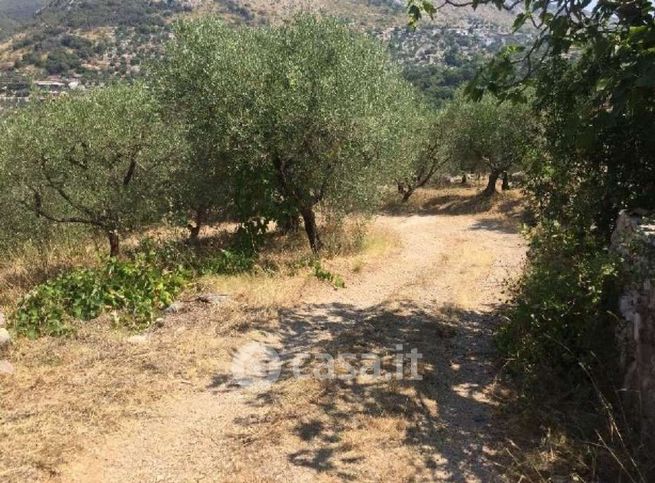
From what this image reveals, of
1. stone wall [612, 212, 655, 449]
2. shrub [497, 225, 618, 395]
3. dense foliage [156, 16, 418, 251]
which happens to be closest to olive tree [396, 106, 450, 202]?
dense foliage [156, 16, 418, 251]

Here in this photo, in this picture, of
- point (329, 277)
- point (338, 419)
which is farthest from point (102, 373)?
point (329, 277)

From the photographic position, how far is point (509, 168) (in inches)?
1163

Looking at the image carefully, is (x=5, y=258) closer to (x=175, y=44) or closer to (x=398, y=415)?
(x=175, y=44)

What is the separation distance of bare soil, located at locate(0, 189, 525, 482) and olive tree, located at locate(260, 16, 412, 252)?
15.4 feet

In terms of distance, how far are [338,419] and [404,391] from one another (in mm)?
1153

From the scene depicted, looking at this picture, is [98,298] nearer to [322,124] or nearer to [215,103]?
[215,103]

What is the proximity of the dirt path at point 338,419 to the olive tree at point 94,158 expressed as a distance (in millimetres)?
8141

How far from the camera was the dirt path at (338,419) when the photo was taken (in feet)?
18.1

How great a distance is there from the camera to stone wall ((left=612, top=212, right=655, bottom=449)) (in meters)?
5.33

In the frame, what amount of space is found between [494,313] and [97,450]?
7.76 m

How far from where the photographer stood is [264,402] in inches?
272

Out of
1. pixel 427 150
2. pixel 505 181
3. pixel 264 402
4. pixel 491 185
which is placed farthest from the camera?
pixel 427 150

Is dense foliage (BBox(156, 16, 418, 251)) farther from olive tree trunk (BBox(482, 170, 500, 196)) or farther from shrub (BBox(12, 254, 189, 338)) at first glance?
olive tree trunk (BBox(482, 170, 500, 196))

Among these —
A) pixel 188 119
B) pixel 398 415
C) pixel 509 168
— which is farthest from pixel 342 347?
pixel 509 168
